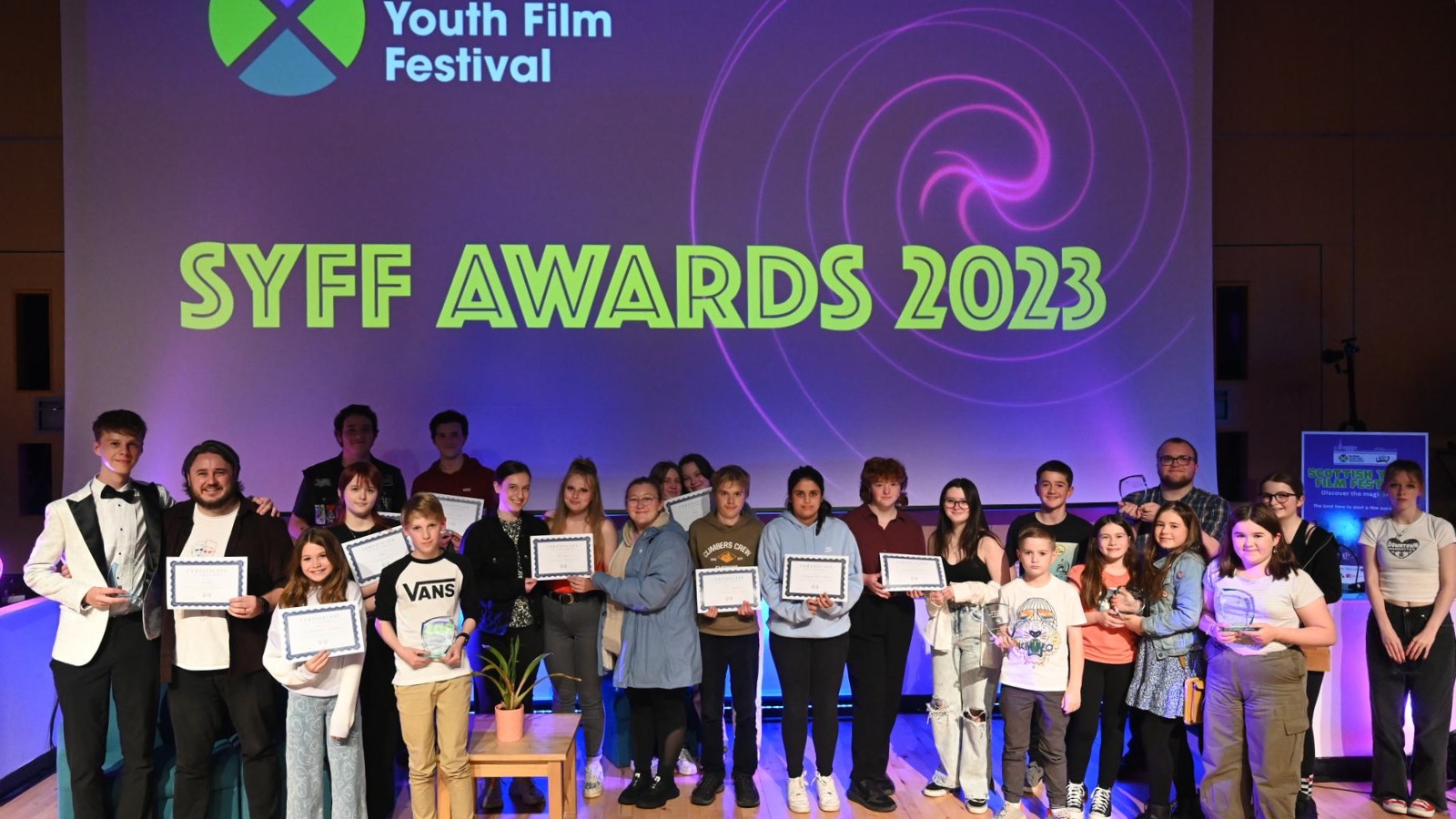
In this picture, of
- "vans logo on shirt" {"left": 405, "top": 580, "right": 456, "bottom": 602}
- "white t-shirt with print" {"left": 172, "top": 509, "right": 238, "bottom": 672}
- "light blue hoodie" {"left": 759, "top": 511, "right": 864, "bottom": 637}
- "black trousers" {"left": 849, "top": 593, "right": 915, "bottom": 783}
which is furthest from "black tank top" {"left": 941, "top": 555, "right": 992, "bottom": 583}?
"white t-shirt with print" {"left": 172, "top": 509, "right": 238, "bottom": 672}

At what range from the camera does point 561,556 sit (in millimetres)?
4164

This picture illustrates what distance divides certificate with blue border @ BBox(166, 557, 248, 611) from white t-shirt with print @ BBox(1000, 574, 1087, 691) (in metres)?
2.95

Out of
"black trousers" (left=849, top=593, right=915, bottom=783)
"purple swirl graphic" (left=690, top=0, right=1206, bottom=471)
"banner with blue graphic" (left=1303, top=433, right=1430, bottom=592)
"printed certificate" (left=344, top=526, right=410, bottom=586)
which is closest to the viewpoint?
"printed certificate" (left=344, top=526, right=410, bottom=586)

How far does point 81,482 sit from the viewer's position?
5641 millimetres

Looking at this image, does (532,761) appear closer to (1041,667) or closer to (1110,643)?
(1041,667)

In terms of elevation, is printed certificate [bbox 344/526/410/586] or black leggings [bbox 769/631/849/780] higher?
printed certificate [bbox 344/526/410/586]

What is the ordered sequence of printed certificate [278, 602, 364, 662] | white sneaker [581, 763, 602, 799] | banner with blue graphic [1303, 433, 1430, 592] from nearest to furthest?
printed certificate [278, 602, 364, 662], white sneaker [581, 763, 602, 799], banner with blue graphic [1303, 433, 1430, 592]

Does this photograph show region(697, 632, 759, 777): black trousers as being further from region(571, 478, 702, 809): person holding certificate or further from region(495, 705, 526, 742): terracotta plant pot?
region(495, 705, 526, 742): terracotta plant pot

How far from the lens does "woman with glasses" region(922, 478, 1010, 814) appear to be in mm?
4215

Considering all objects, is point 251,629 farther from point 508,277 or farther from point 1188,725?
point 1188,725

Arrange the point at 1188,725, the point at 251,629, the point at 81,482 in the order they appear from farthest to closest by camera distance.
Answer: the point at 81,482
the point at 1188,725
the point at 251,629

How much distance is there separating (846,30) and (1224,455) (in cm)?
393

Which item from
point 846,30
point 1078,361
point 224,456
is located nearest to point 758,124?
point 846,30

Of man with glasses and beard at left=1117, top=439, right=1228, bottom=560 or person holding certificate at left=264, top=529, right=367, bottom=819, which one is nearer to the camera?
person holding certificate at left=264, top=529, right=367, bottom=819
